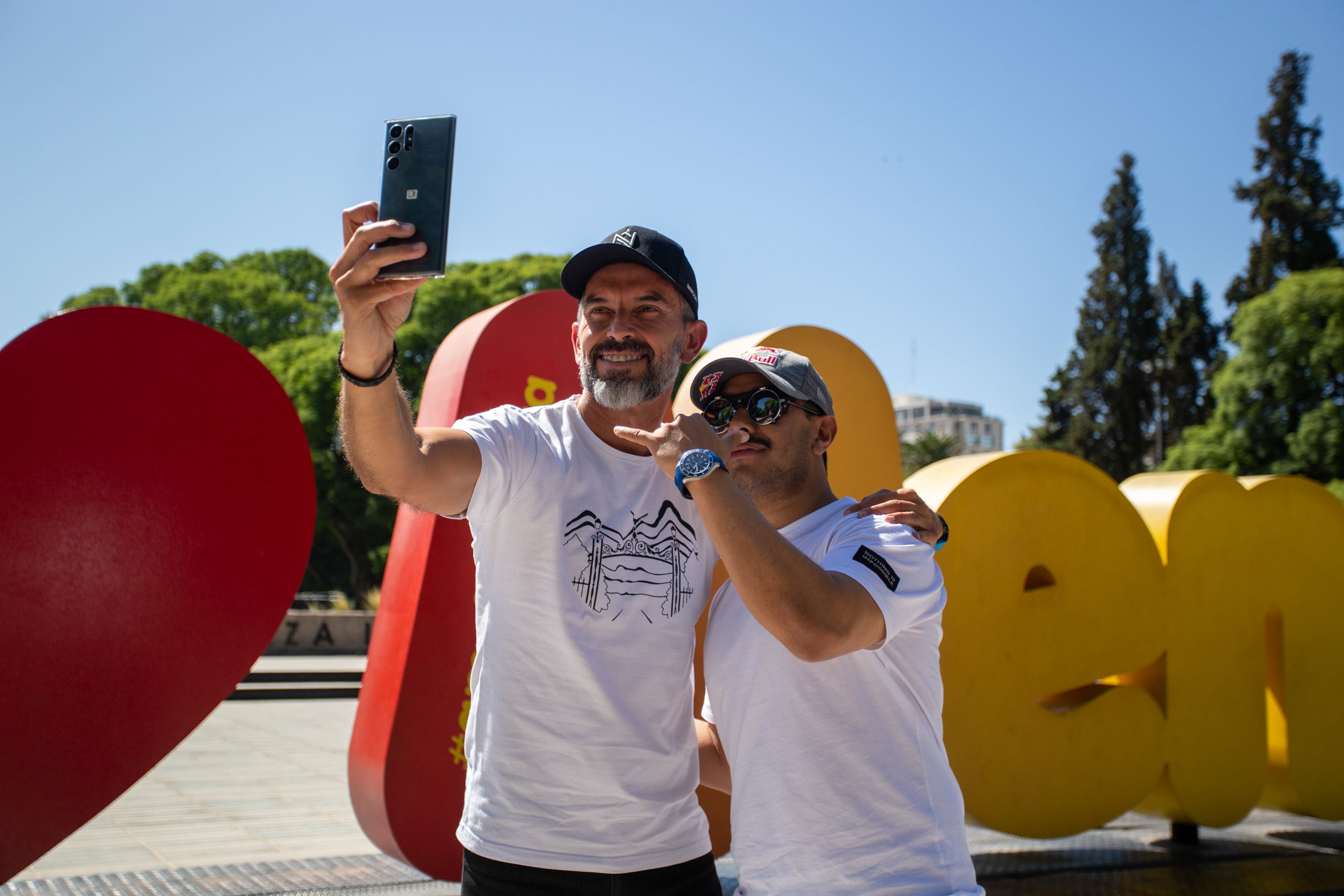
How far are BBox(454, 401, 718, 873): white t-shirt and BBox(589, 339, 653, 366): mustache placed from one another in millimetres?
280

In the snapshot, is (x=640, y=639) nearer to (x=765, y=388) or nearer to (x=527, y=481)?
(x=527, y=481)

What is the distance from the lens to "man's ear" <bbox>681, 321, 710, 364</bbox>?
8.85 ft

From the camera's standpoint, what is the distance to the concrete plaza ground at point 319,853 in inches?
209

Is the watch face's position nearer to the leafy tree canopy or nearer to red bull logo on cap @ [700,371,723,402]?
red bull logo on cap @ [700,371,723,402]

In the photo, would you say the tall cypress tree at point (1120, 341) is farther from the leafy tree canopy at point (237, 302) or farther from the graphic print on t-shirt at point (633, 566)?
the graphic print on t-shirt at point (633, 566)

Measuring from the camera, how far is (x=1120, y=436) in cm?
4103

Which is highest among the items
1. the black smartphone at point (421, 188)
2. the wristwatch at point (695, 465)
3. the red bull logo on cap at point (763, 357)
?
the black smartphone at point (421, 188)

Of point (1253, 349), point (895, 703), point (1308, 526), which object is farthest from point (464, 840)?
point (1253, 349)

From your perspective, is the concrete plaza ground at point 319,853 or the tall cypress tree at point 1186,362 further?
the tall cypress tree at point 1186,362

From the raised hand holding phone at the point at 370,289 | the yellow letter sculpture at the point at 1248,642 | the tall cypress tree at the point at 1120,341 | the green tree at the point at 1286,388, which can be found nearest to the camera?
the raised hand holding phone at the point at 370,289

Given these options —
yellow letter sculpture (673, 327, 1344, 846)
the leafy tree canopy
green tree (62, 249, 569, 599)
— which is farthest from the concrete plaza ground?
the leafy tree canopy

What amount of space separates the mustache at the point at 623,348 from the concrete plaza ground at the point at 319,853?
3.88m

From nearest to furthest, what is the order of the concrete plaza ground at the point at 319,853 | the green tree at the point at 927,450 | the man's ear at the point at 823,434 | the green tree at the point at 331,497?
the man's ear at the point at 823,434
the concrete plaza ground at the point at 319,853
the green tree at the point at 331,497
the green tree at the point at 927,450

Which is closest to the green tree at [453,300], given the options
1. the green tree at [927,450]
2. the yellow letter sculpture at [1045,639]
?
the green tree at [927,450]
